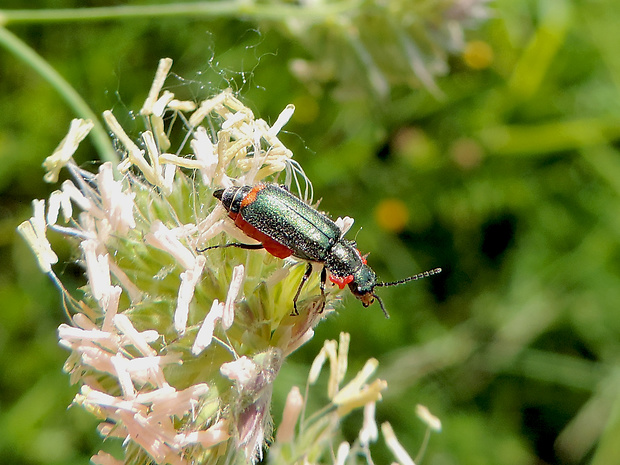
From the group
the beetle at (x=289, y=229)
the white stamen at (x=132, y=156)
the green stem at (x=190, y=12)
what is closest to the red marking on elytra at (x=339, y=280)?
the beetle at (x=289, y=229)

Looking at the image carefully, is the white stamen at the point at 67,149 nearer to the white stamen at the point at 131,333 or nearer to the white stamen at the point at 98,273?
the white stamen at the point at 98,273

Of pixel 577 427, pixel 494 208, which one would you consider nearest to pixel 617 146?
pixel 494 208

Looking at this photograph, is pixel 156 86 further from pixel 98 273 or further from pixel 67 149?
pixel 98 273

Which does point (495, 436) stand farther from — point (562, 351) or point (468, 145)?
point (468, 145)

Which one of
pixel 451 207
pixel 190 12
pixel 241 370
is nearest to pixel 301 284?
pixel 241 370

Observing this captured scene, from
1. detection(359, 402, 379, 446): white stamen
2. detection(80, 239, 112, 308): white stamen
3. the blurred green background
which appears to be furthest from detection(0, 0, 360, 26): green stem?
detection(359, 402, 379, 446): white stamen
